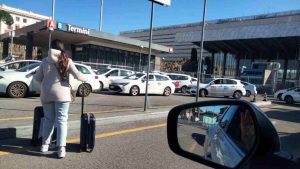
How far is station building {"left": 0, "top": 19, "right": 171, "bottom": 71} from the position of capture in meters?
32.4

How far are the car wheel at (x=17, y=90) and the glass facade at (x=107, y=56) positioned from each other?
25358 mm

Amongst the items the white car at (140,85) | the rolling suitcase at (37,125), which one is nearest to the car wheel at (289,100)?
the white car at (140,85)

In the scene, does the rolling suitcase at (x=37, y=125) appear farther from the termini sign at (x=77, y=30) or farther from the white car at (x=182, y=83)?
the termini sign at (x=77, y=30)

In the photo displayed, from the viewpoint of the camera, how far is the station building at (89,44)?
106ft

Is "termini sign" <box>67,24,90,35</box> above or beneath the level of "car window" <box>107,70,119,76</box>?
above

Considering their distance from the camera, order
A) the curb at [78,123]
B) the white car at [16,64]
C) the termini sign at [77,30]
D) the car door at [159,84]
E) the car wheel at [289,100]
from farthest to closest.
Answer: the termini sign at [77,30] < the car wheel at [289,100] < the car door at [159,84] < the white car at [16,64] < the curb at [78,123]

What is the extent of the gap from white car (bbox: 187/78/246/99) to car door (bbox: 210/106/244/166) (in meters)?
21.1

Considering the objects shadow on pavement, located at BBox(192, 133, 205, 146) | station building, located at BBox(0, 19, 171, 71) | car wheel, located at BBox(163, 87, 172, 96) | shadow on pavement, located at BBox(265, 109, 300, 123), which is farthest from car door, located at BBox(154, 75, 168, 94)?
shadow on pavement, located at BBox(192, 133, 205, 146)

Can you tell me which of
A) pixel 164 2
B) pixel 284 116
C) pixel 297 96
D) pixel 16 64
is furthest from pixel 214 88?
pixel 164 2

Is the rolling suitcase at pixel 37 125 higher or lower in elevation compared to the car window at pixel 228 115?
lower

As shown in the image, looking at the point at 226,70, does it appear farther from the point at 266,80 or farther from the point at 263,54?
the point at 266,80

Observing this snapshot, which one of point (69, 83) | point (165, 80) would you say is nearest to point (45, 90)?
point (69, 83)

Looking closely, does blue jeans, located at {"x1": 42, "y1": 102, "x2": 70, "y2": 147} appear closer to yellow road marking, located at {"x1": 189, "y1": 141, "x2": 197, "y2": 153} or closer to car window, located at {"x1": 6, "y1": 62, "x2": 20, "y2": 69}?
yellow road marking, located at {"x1": 189, "y1": 141, "x2": 197, "y2": 153}

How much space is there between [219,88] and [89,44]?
2113cm
